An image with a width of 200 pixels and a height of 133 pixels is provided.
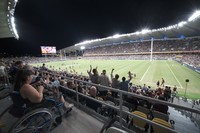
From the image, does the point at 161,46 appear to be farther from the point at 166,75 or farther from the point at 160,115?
the point at 160,115

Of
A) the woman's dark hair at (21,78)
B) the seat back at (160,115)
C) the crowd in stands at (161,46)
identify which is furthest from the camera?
the crowd in stands at (161,46)

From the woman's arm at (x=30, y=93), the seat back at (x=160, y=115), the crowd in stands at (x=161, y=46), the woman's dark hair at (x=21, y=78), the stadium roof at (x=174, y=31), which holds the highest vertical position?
the stadium roof at (x=174, y=31)

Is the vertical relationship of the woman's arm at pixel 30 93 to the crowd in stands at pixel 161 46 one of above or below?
below

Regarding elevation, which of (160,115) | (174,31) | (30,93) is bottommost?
(160,115)

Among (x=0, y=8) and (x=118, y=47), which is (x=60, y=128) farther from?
(x=118, y=47)

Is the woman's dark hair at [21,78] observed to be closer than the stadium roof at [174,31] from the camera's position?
Yes

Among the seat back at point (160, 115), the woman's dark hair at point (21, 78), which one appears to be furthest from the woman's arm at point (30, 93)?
the seat back at point (160, 115)

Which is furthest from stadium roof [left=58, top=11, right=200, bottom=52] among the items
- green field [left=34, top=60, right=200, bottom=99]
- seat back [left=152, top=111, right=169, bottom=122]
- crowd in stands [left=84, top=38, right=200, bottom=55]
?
seat back [left=152, top=111, right=169, bottom=122]

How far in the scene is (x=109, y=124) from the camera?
7.57ft

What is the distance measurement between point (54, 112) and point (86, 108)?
1.18m

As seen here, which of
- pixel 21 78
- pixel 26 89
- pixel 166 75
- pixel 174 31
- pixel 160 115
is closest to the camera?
pixel 26 89

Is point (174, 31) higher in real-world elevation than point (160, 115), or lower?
higher

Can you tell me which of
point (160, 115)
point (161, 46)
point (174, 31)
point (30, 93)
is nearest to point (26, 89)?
point (30, 93)

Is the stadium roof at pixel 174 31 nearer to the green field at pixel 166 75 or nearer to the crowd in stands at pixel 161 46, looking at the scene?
the crowd in stands at pixel 161 46
